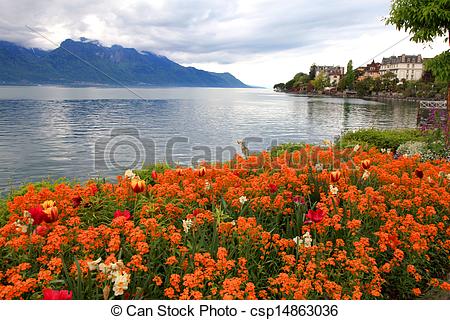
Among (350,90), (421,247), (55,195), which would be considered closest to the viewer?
(421,247)

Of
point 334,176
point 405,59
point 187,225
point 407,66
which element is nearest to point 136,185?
point 187,225

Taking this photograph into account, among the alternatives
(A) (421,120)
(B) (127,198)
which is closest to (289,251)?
(B) (127,198)

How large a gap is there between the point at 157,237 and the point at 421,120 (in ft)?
88.8

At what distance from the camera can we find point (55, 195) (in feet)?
16.6

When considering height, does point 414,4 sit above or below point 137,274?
above

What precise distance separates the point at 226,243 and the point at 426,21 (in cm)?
1453

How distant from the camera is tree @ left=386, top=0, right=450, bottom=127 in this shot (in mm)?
13805

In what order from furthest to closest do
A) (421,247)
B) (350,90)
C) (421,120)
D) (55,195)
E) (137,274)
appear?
(350,90) < (421,120) < (55,195) < (421,247) < (137,274)

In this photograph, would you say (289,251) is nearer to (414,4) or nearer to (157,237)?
(157,237)

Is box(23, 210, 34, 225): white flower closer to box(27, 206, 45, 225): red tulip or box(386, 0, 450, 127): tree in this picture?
box(27, 206, 45, 225): red tulip

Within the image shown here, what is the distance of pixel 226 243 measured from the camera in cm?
436

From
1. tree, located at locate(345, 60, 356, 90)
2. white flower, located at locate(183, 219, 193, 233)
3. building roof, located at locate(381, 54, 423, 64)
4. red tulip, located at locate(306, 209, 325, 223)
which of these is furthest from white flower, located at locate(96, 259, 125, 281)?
building roof, located at locate(381, 54, 423, 64)

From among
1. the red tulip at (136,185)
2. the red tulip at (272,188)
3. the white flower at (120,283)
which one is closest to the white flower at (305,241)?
the red tulip at (272,188)

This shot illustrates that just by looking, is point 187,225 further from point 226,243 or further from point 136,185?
point 136,185
